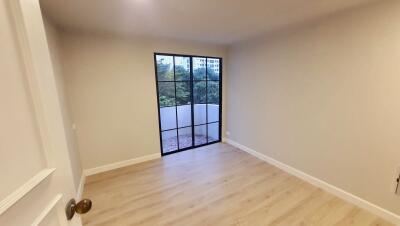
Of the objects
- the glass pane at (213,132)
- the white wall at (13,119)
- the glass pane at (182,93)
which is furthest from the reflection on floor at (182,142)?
the white wall at (13,119)

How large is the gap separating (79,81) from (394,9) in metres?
3.88

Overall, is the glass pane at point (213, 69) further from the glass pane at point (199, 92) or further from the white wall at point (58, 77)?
the white wall at point (58, 77)

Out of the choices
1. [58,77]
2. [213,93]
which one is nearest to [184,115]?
[213,93]

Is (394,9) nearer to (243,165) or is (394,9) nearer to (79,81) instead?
(243,165)

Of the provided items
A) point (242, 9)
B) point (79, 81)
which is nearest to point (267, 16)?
point (242, 9)

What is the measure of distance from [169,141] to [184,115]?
0.63m

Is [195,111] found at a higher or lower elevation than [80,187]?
higher

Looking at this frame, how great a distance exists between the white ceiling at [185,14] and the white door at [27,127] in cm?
150

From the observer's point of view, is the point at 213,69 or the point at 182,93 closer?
the point at 182,93

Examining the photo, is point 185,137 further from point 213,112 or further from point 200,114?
point 213,112

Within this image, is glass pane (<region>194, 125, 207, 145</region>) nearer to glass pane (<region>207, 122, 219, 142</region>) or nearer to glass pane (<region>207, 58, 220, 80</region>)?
glass pane (<region>207, 122, 219, 142</region>)

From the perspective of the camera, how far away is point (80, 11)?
204 cm

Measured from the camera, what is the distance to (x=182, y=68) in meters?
3.67

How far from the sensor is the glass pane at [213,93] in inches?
162
